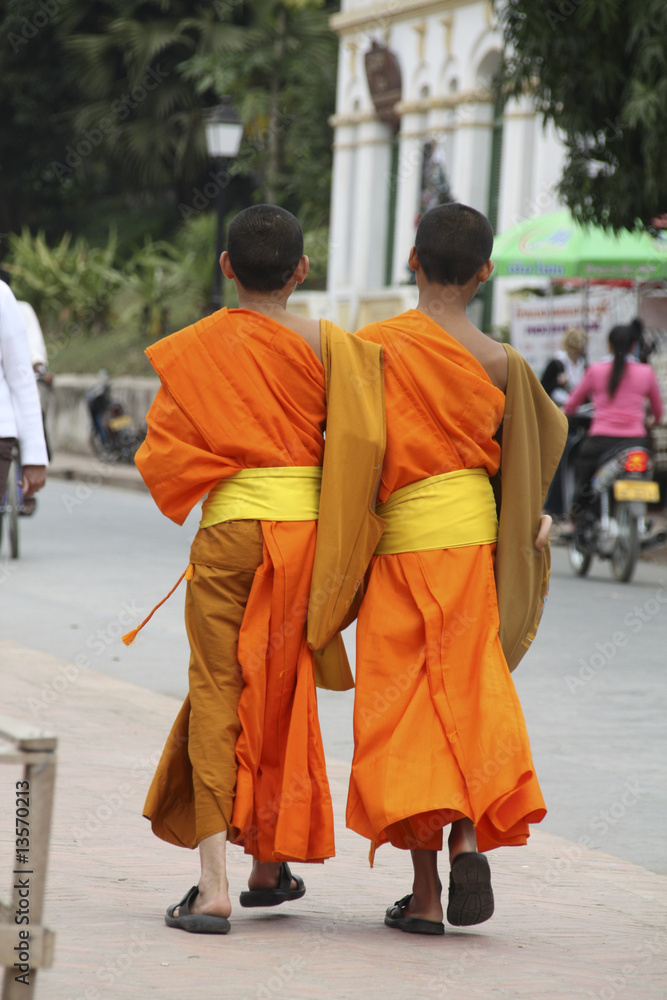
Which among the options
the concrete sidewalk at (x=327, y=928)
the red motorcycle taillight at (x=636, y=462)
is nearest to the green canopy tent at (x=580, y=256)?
the red motorcycle taillight at (x=636, y=462)

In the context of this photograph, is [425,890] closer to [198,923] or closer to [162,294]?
[198,923]

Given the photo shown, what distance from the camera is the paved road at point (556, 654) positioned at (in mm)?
5516

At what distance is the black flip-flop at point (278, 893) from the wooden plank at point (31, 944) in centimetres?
146

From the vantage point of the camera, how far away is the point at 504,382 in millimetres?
3967

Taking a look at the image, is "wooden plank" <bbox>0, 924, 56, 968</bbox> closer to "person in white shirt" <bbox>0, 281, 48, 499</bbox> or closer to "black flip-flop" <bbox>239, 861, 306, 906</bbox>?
"black flip-flop" <bbox>239, 861, 306, 906</bbox>

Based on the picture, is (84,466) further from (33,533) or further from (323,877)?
(323,877)

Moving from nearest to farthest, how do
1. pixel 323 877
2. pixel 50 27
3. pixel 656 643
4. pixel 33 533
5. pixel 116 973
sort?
pixel 116 973 < pixel 323 877 < pixel 656 643 < pixel 33 533 < pixel 50 27

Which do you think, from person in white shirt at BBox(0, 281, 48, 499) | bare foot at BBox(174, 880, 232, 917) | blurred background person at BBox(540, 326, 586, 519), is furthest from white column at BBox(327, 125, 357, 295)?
bare foot at BBox(174, 880, 232, 917)

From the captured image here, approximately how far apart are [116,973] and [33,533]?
33.7ft

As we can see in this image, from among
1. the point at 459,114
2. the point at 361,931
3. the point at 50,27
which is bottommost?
the point at 361,931

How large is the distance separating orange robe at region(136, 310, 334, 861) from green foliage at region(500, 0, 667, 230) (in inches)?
326

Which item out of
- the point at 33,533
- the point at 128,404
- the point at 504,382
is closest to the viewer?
the point at 504,382

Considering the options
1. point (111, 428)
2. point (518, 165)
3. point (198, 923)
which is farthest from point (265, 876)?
point (111, 428)

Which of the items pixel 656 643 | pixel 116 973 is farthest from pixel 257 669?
pixel 656 643
